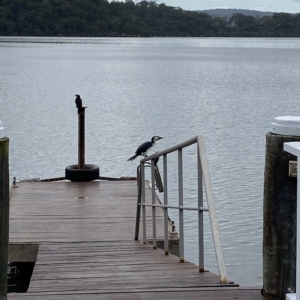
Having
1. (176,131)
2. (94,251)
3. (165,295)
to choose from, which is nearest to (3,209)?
(165,295)

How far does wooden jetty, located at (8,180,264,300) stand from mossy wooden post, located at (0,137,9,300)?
68cm

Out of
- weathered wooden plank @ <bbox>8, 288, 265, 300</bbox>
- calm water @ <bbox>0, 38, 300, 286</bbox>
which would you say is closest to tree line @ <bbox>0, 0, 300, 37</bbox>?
calm water @ <bbox>0, 38, 300, 286</bbox>

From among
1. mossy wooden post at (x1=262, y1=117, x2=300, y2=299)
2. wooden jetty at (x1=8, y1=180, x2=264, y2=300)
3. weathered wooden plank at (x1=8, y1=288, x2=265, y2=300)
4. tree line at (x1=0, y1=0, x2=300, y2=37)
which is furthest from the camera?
tree line at (x1=0, y1=0, x2=300, y2=37)

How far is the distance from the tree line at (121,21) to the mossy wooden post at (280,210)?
448 ft

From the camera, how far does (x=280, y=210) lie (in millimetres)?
3934

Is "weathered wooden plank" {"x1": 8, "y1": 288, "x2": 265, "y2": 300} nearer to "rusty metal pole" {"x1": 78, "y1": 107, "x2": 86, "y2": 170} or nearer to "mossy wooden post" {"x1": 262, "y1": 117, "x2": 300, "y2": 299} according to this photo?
"mossy wooden post" {"x1": 262, "y1": 117, "x2": 300, "y2": 299}

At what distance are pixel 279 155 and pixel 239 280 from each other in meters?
4.91

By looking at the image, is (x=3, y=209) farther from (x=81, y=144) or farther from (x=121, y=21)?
(x=121, y=21)

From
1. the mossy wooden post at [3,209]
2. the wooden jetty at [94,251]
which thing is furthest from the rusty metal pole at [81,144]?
the mossy wooden post at [3,209]

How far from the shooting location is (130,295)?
432 centimetres

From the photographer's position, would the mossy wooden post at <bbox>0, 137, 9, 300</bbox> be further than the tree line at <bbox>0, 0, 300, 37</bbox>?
No

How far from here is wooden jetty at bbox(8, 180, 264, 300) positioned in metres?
4.39

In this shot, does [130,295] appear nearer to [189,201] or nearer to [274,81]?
[189,201]

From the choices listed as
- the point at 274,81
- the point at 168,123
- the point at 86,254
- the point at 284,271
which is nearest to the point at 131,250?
the point at 86,254
